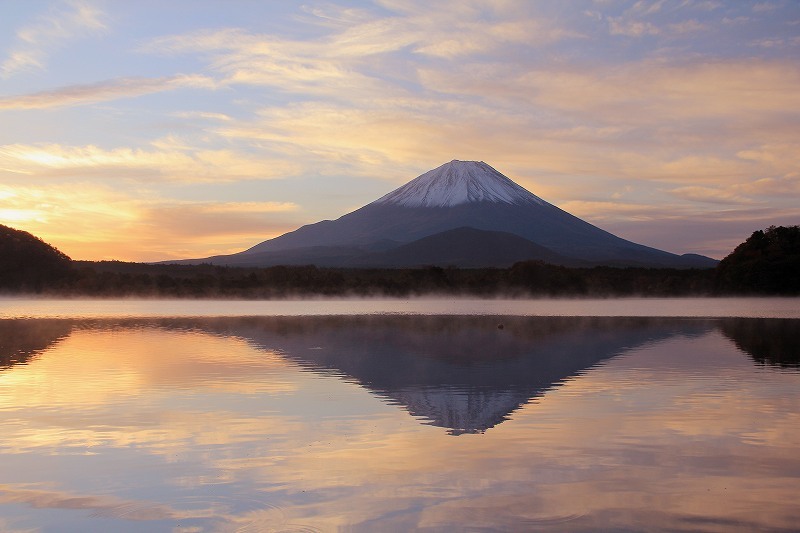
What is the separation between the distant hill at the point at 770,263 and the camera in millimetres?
100625

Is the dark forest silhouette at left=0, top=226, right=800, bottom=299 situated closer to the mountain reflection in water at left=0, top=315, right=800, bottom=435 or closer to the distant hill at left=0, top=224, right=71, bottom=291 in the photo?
the distant hill at left=0, top=224, right=71, bottom=291

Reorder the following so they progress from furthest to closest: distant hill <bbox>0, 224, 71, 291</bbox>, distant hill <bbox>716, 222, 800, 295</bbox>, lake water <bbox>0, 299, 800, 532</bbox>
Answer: distant hill <bbox>0, 224, 71, 291</bbox> < distant hill <bbox>716, 222, 800, 295</bbox> < lake water <bbox>0, 299, 800, 532</bbox>

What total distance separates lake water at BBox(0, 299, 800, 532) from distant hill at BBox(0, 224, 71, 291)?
3896 inches

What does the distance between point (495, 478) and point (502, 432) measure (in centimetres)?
337

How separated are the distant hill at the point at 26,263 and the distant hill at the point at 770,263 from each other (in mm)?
88966

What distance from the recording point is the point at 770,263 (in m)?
102

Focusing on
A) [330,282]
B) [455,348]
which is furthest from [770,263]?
[455,348]

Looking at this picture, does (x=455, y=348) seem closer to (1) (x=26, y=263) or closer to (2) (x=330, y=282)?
(2) (x=330, y=282)

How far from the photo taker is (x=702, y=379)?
23297 millimetres

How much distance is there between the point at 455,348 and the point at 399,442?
1969cm

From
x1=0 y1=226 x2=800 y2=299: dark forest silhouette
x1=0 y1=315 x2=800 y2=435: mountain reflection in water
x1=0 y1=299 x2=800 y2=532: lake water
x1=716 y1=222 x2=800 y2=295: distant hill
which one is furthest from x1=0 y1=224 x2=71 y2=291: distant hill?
x1=0 y1=299 x2=800 y2=532: lake water

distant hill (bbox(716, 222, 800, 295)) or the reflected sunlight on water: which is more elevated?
distant hill (bbox(716, 222, 800, 295))

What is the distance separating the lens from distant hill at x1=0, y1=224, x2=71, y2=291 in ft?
399

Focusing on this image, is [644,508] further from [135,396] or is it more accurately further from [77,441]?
[135,396]
